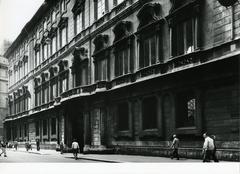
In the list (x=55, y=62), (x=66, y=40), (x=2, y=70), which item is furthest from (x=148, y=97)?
(x=2, y=70)

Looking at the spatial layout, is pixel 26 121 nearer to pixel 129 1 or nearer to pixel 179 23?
pixel 129 1

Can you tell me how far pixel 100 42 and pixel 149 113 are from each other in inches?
347

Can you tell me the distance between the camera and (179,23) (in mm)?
23203

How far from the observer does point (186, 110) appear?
22.5 meters

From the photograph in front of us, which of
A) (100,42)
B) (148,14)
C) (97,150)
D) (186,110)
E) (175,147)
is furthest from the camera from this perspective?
(100,42)

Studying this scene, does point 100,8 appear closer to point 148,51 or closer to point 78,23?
point 78,23

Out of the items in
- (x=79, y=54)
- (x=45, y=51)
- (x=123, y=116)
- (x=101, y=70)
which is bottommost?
(x=123, y=116)

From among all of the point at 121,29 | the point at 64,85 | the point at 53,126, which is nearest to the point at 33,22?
the point at 64,85

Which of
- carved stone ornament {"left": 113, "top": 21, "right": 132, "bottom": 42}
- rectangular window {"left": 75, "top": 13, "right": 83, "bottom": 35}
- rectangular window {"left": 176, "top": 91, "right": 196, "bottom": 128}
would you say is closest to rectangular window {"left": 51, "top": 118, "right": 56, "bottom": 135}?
rectangular window {"left": 75, "top": 13, "right": 83, "bottom": 35}

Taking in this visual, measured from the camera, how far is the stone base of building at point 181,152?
18.5 m

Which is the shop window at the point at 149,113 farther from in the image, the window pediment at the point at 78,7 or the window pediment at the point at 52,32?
the window pediment at the point at 52,32

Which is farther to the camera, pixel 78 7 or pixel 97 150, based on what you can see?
pixel 78 7

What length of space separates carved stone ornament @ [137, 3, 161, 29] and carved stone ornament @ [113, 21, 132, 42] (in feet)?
5.31

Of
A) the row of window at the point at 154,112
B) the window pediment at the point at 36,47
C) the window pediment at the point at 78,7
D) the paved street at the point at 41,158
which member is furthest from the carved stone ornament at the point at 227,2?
the window pediment at the point at 36,47
